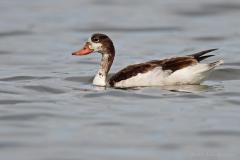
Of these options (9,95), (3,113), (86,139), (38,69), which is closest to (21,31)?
(38,69)

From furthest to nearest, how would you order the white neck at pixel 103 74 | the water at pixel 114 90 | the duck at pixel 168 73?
the white neck at pixel 103 74 → the duck at pixel 168 73 → the water at pixel 114 90

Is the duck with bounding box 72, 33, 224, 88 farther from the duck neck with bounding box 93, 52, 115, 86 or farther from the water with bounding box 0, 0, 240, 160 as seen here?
the duck neck with bounding box 93, 52, 115, 86

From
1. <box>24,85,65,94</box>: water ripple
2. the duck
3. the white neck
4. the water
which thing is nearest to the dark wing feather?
the duck

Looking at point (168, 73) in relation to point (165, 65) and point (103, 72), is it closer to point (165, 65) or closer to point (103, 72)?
point (165, 65)

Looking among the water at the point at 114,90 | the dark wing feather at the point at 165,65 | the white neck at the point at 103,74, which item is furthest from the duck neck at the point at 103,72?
the dark wing feather at the point at 165,65

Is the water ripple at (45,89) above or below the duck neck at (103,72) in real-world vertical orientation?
below

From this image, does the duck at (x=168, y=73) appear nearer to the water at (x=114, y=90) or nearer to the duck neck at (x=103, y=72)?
the water at (x=114, y=90)

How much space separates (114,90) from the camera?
16703mm

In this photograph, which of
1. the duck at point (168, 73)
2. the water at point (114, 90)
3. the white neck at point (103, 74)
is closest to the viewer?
the water at point (114, 90)

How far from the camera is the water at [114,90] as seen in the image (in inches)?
498

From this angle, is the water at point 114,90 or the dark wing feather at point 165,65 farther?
the dark wing feather at point 165,65

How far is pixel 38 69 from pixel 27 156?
743 centimetres

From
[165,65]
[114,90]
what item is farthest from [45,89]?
[165,65]

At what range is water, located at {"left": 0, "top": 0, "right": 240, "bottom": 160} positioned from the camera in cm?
1265
